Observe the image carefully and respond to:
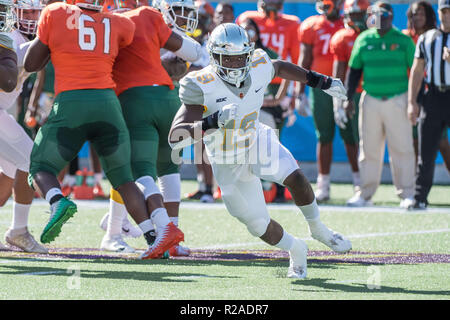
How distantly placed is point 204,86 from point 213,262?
1252 mm

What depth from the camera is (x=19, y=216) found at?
22.1 ft

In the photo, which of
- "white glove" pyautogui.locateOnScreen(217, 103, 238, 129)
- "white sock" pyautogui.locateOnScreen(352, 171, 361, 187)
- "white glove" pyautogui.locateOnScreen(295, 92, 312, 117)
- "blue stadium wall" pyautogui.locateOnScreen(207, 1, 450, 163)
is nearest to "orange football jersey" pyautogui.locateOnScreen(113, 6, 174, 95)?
"white glove" pyautogui.locateOnScreen(217, 103, 238, 129)

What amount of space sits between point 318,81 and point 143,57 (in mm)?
1280

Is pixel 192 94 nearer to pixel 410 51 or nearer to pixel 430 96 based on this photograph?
pixel 430 96

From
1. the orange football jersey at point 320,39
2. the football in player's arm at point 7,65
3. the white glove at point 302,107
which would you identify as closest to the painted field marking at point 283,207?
the white glove at point 302,107

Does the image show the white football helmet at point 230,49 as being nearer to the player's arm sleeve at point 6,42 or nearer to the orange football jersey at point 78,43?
the orange football jersey at point 78,43

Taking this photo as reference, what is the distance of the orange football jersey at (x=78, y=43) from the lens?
597cm

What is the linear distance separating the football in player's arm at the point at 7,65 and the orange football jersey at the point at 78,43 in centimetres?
21

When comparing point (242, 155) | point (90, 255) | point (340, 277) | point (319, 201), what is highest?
point (242, 155)

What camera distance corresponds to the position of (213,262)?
6.14 m

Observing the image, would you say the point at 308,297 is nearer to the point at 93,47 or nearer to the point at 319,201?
the point at 93,47

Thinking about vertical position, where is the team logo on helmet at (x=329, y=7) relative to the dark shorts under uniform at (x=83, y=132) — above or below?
below

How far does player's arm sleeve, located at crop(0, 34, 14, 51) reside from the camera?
587 cm

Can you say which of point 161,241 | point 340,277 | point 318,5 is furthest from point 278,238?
point 318,5
